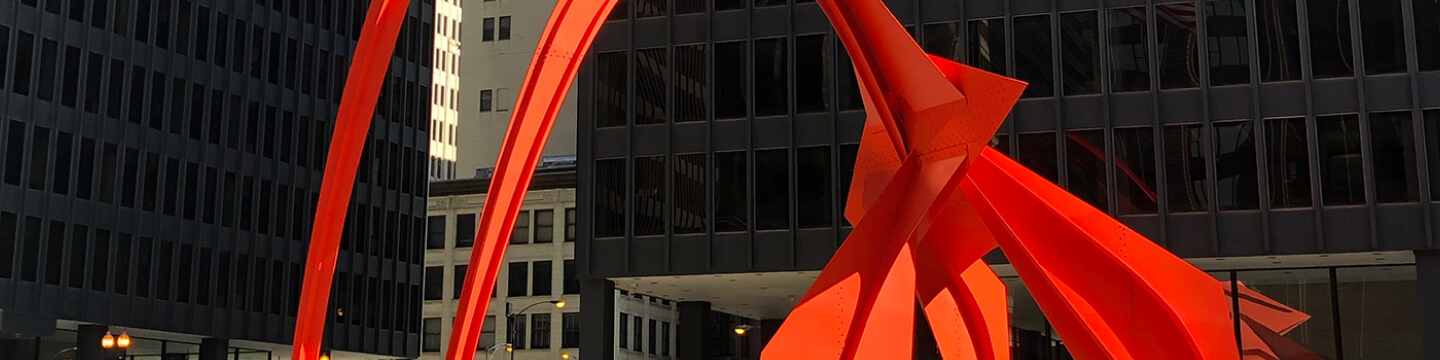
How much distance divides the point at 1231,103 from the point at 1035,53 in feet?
15.7

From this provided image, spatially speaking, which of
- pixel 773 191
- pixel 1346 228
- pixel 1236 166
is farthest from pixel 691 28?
pixel 1346 228

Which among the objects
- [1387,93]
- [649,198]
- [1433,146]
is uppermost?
[1387,93]

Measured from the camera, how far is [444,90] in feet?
418

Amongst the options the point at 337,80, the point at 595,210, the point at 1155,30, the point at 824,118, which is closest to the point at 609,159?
the point at 595,210

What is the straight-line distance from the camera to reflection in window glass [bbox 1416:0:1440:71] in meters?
39.1

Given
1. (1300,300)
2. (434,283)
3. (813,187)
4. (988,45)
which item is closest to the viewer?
(1300,300)

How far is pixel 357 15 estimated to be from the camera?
2633 inches

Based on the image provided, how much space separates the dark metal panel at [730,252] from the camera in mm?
43281

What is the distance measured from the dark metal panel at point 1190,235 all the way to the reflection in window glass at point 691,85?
12161 mm

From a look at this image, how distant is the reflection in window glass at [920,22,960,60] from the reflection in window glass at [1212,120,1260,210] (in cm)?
654

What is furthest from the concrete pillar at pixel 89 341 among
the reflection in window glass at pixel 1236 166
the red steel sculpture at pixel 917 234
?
the red steel sculpture at pixel 917 234

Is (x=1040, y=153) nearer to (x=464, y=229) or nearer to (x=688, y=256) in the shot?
(x=688, y=256)

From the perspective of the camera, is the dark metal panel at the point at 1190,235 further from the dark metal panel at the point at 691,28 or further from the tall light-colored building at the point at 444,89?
the tall light-colored building at the point at 444,89

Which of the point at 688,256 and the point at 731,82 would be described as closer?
the point at 688,256
